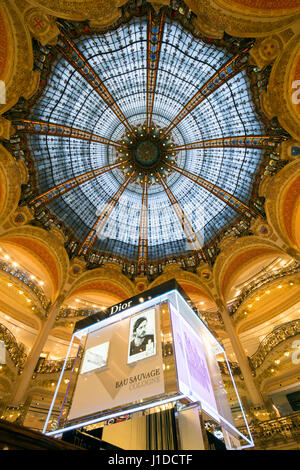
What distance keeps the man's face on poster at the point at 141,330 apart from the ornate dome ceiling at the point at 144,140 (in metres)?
13.1

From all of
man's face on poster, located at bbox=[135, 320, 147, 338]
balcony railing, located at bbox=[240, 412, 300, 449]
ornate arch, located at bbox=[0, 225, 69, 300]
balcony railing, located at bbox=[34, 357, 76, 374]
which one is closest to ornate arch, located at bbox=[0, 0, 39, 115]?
ornate arch, located at bbox=[0, 225, 69, 300]

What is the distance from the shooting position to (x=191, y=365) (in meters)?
4.48

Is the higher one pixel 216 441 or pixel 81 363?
pixel 81 363

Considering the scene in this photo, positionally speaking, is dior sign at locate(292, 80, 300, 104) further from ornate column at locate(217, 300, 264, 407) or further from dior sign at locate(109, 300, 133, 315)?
dior sign at locate(109, 300, 133, 315)

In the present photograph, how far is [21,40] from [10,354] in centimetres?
1499

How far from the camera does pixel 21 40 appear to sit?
1038 centimetres

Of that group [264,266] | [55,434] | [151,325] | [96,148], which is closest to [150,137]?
[96,148]

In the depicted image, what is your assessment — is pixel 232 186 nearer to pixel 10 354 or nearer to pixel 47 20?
pixel 47 20

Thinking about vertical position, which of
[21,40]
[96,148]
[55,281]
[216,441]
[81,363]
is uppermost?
[96,148]

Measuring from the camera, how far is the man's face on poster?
15.3ft

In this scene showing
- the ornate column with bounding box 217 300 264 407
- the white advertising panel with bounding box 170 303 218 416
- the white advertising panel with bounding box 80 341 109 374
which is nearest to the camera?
the white advertising panel with bounding box 170 303 218 416

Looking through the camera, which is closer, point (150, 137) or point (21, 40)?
point (21, 40)

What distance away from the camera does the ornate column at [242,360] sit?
11.8 m

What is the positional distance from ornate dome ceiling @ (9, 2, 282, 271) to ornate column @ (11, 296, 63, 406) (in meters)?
4.51
